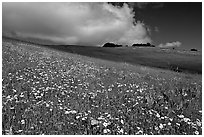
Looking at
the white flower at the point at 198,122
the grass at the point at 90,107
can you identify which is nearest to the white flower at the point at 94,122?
the grass at the point at 90,107

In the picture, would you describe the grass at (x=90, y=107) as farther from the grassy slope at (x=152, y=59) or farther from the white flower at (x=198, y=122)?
the grassy slope at (x=152, y=59)

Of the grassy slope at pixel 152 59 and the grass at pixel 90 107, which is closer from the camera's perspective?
the grass at pixel 90 107

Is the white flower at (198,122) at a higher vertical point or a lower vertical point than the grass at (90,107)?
lower

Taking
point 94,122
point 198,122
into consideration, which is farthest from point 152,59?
point 94,122

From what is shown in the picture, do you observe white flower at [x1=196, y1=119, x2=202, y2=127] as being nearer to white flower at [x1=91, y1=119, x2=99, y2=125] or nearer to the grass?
the grass

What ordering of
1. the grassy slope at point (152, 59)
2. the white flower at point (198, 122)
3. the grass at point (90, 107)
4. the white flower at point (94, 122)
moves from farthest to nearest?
1. the grassy slope at point (152, 59)
2. the white flower at point (198, 122)
3. the white flower at point (94, 122)
4. the grass at point (90, 107)

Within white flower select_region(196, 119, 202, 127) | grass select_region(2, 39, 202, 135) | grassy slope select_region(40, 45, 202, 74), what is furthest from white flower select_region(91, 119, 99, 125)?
grassy slope select_region(40, 45, 202, 74)

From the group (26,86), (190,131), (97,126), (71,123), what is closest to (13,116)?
(71,123)

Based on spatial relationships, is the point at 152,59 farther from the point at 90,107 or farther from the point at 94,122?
the point at 94,122

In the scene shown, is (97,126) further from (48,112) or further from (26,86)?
(26,86)

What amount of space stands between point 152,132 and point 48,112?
134 inches

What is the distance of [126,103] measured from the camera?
10.9 meters

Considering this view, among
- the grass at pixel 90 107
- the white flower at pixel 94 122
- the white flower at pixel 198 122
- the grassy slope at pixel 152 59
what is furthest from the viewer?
the grassy slope at pixel 152 59

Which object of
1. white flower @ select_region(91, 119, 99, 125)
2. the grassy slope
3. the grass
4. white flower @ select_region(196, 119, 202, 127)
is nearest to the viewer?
the grass
